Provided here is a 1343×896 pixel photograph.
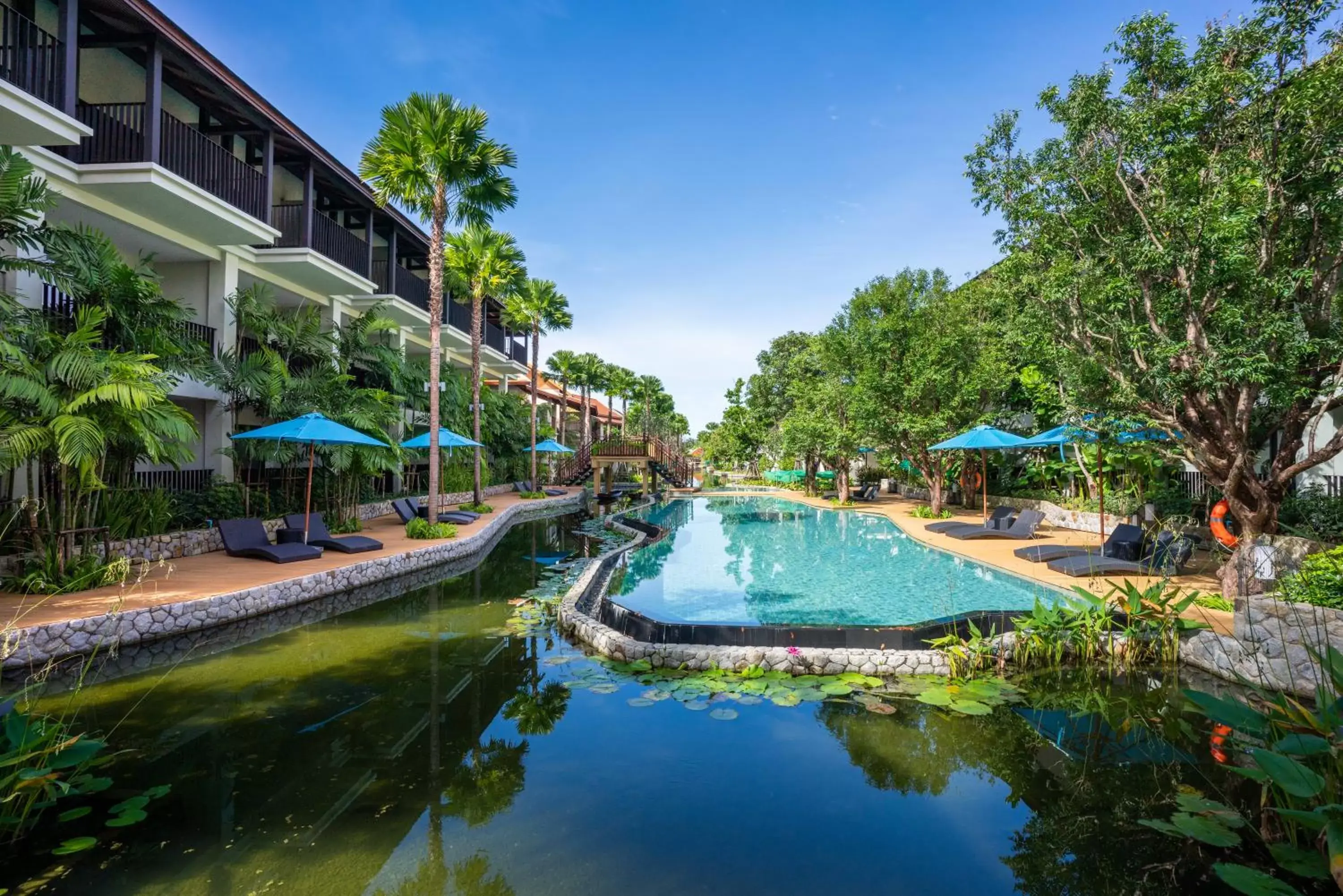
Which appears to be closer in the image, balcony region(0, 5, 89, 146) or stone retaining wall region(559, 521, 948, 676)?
stone retaining wall region(559, 521, 948, 676)

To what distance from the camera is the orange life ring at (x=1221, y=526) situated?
9.20m

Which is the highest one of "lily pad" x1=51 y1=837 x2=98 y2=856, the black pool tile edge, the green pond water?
the black pool tile edge

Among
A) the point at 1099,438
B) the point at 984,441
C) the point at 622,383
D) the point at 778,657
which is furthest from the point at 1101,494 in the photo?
the point at 622,383

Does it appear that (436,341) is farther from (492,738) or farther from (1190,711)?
(1190,711)

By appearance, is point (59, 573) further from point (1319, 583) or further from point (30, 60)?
point (1319, 583)

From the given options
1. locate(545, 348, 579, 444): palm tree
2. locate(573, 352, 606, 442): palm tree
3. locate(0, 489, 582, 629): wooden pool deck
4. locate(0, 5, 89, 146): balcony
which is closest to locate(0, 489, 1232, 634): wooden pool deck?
locate(0, 489, 582, 629): wooden pool deck

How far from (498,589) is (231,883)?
688cm

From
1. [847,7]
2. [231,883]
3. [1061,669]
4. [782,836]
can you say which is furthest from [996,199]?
[231,883]

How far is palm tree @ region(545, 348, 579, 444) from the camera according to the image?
32.1 metres

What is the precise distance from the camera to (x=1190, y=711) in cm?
469

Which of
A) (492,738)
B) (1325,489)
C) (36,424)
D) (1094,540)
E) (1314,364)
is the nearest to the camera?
(492,738)

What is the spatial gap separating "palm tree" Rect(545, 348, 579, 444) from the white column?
19.6 m

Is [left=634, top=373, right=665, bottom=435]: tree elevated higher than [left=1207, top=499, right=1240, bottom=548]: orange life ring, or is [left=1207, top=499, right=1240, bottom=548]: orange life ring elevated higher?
[left=634, top=373, right=665, bottom=435]: tree

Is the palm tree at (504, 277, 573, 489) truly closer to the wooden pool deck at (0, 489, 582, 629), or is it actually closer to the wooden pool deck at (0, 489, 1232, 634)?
the wooden pool deck at (0, 489, 1232, 634)
